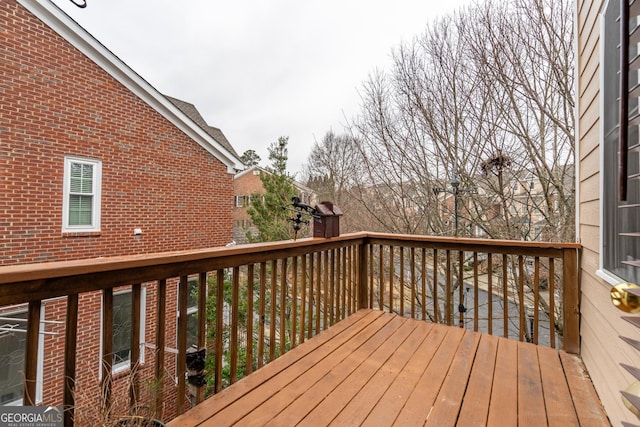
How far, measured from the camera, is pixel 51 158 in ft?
15.5

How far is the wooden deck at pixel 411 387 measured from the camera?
1.45 metres

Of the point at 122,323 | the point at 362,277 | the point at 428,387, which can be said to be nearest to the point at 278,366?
the point at 428,387

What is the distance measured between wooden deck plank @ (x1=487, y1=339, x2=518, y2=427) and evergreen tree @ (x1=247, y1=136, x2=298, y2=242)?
713 centimetres

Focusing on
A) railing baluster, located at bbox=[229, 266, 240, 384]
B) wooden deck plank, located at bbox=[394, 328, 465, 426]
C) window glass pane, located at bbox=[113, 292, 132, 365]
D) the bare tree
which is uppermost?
the bare tree

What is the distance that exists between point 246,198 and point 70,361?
36.2 feet

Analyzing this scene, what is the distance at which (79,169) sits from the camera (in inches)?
199

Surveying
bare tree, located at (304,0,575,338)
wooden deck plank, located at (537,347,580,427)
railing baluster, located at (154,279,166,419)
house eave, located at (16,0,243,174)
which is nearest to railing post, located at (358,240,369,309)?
wooden deck plank, located at (537,347,580,427)

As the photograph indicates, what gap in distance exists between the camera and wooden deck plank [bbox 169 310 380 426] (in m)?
1.48

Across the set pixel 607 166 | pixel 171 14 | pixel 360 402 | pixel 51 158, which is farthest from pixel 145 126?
pixel 607 166

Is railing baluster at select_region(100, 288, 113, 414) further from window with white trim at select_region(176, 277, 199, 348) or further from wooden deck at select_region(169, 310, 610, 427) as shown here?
window with white trim at select_region(176, 277, 199, 348)

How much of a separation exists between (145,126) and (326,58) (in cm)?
447

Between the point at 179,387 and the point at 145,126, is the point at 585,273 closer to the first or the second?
the point at 179,387

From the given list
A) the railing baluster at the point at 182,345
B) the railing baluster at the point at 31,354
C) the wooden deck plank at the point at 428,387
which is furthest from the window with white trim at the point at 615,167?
the railing baluster at the point at 31,354

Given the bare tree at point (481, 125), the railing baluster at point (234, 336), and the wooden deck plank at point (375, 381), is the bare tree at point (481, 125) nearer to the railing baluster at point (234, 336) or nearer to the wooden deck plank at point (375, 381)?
the wooden deck plank at point (375, 381)
